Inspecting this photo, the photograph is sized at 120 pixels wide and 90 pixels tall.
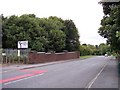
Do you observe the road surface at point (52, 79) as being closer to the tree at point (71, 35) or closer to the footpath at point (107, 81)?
the footpath at point (107, 81)

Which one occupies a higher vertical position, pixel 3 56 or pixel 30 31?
pixel 30 31

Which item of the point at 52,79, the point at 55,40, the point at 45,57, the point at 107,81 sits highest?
the point at 55,40

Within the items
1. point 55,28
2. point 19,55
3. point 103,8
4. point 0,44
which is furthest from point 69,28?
point 103,8

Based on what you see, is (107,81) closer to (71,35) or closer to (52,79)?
(52,79)

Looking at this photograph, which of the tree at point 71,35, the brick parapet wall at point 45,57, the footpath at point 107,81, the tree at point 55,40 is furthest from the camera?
the tree at point 71,35

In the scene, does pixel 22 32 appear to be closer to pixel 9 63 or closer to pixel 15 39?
pixel 15 39

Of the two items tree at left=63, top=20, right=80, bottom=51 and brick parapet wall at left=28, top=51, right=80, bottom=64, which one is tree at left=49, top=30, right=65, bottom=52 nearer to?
brick parapet wall at left=28, top=51, right=80, bottom=64

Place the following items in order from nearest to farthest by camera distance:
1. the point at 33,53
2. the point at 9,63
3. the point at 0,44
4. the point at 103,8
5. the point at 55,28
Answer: the point at 103,8 → the point at 9,63 → the point at 33,53 → the point at 0,44 → the point at 55,28

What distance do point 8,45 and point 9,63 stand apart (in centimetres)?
1170

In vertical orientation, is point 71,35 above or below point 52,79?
above

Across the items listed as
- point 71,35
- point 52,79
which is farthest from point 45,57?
point 52,79

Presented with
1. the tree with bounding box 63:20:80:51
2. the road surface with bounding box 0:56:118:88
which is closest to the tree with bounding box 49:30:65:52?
the tree with bounding box 63:20:80:51

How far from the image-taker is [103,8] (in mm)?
35281

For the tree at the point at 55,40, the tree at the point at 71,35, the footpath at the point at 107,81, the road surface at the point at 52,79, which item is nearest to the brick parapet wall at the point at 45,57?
the tree at the point at 55,40
